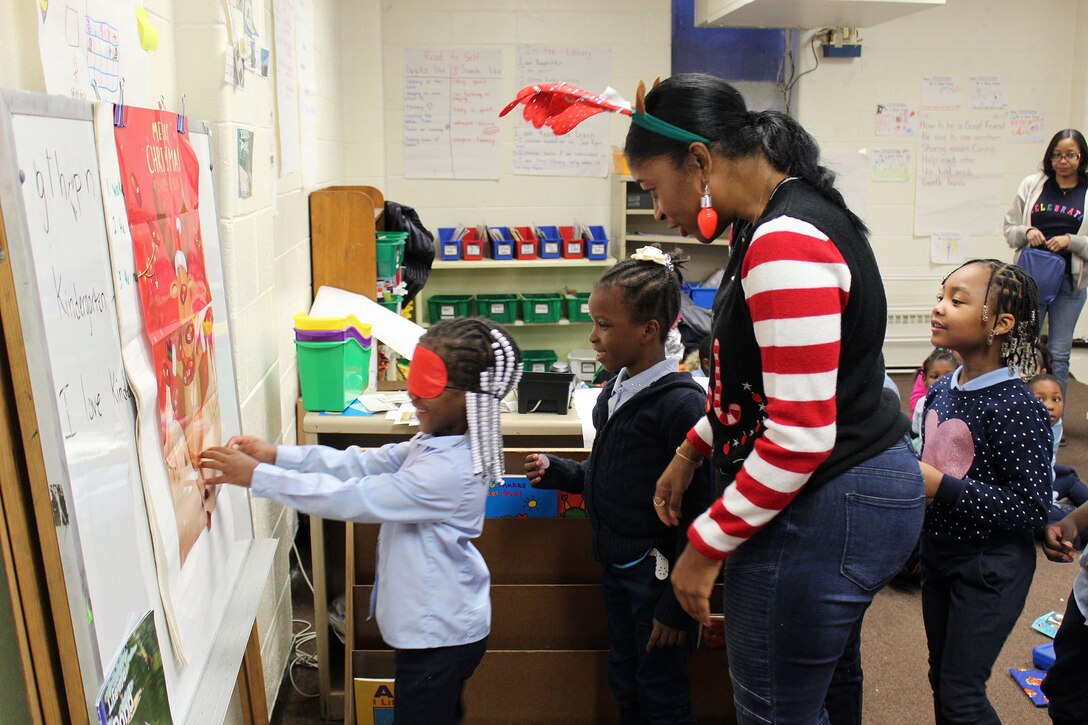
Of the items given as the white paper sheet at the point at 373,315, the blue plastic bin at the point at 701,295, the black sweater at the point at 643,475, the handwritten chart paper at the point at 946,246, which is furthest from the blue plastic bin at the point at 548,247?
the black sweater at the point at 643,475

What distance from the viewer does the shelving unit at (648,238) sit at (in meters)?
5.42

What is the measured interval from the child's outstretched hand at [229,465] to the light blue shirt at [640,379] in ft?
2.52

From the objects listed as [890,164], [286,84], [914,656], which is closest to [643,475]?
[914,656]

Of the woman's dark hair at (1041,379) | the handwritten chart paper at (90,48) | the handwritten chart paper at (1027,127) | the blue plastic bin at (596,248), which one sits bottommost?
the woman's dark hair at (1041,379)

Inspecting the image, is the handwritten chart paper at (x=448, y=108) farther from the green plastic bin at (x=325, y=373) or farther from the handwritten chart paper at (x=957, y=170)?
the green plastic bin at (x=325, y=373)

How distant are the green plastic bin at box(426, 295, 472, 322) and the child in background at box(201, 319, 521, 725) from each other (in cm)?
368

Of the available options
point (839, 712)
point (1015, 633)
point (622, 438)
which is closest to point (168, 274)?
point (622, 438)

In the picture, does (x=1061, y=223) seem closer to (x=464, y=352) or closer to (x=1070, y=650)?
(x=1070, y=650)

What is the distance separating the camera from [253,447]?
5.59 ft

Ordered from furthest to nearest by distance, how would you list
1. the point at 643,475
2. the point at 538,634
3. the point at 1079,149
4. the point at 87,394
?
1. the point at 1079,149
2. the point at 538,634
3. the point at 643,475
4. the point at 87,394

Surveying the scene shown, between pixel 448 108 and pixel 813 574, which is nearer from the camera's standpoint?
pixel 813 574

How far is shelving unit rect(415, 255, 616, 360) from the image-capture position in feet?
18.7

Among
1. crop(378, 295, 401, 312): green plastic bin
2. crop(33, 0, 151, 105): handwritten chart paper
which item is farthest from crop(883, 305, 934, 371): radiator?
crop(33, 0, 151, 105): handwritten chart paper

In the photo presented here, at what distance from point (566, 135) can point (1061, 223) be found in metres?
2.62
